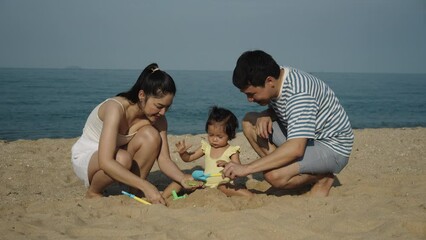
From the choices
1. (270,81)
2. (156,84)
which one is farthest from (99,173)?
(270,81)

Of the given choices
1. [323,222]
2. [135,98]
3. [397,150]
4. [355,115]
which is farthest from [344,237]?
[355,115]

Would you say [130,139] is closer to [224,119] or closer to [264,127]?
[224,119]

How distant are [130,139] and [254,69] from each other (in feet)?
4.34

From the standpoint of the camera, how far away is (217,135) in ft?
14.8

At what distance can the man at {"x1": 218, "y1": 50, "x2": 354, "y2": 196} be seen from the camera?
3754 mm

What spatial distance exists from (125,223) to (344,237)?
4.74ft

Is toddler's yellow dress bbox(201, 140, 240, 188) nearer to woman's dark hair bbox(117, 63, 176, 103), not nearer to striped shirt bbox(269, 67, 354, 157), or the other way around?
striped shirt bbox(269, 67, 354, 157)

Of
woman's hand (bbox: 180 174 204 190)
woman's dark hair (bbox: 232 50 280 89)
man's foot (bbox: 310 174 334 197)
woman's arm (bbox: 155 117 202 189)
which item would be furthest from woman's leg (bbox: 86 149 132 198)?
man's foot (bbox: 310 174 334 197)

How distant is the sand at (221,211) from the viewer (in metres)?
3.12

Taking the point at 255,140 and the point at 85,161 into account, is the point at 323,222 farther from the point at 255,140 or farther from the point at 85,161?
the point at 85,161

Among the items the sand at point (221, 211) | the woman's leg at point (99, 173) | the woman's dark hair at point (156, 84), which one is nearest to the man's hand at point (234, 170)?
the sand at point (221, 211)

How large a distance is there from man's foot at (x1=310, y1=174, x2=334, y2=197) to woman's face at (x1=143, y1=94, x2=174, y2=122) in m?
1.46

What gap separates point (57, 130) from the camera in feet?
41.8

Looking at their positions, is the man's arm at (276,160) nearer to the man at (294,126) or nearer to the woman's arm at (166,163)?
the man at (294,126)
